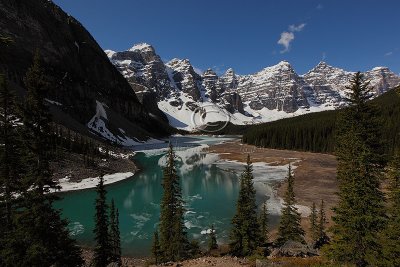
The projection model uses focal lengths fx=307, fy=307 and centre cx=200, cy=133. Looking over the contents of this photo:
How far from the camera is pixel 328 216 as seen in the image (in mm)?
45719

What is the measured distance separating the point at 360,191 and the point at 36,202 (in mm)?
17913

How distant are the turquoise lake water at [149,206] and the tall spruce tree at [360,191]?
21.8 metres

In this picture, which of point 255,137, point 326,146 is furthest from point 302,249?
point 255,137

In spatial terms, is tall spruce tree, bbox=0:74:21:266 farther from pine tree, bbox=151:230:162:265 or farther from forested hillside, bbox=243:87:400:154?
forested hillside, bbox=243:87:400:154

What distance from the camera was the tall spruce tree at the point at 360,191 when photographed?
17.0 m

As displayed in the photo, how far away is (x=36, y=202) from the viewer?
A: 16.5m

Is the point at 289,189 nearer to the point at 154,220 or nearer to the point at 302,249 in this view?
the point at 302,249

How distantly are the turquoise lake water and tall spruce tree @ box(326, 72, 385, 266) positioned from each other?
21.8 meters

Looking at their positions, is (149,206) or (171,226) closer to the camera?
(171,226)

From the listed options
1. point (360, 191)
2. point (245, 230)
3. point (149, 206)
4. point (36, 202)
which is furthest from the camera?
point (149, 206)

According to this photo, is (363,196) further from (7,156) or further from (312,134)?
(312,134)

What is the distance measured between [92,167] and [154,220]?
41.3 meters

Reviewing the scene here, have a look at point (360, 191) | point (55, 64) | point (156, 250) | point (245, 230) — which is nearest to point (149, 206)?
point (156, 250)

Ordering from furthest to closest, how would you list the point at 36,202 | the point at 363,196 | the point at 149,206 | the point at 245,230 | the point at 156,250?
the point at 149,206 < the point at 156,250 < the point at 245,230 < the point at 363,196 < the point at 36,202
